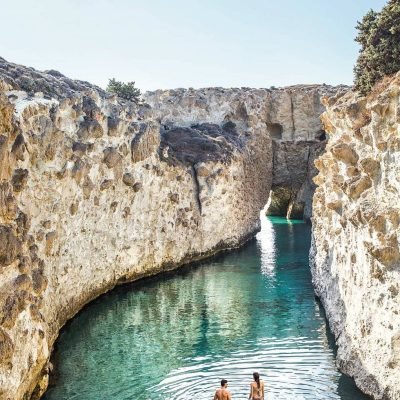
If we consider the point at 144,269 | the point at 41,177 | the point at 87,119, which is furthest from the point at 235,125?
the point at 41,177

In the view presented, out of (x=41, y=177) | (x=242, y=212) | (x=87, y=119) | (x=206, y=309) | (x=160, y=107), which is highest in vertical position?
(x=160, y=107)

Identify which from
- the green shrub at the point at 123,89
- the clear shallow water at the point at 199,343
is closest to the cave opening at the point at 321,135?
the green shrub at the point at 123,89

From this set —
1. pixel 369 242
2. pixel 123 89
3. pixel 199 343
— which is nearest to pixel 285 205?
pixel 123 89

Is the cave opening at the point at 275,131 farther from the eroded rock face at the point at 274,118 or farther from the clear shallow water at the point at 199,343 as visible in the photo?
the clear shallow water at the point at 199,343

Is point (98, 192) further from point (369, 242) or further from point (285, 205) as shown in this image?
point (285, 205)

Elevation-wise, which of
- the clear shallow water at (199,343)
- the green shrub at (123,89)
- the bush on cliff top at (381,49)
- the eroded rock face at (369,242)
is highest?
the green shrub at (123,89)

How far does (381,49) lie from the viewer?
20719 millimetres

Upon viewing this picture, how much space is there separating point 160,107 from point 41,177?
42227mm

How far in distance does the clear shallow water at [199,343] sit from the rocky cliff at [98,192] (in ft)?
5.05

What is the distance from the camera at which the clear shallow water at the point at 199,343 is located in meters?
18.4

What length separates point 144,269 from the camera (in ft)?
130

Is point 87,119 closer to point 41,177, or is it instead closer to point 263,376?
point 41,177

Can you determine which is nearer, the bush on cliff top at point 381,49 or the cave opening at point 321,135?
the bush on cliff top at point 381,49

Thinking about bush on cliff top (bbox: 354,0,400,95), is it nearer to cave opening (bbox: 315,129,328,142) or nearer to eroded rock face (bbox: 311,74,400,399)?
Result: eroded rock face (bbox: 311,74,400,399)
